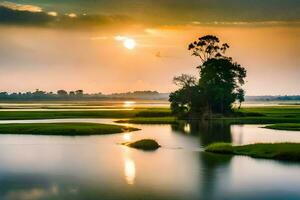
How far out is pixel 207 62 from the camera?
11775 centimetres

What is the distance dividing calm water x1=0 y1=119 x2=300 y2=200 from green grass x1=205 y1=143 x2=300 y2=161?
159 cm

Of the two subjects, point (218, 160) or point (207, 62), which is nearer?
point (218, 160)

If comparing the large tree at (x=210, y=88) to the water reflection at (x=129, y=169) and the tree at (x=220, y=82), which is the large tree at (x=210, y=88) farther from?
the water reflection at (x=129, y=169)

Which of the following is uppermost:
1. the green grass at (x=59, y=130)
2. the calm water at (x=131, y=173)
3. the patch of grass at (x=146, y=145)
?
the green grass at (x=59, y=130)

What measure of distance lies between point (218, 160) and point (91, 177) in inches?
500

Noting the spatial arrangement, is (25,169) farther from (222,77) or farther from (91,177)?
(222,77)

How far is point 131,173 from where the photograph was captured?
38188 mm

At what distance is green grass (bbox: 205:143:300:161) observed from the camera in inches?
1747

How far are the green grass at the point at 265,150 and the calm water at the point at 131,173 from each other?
1594 mm

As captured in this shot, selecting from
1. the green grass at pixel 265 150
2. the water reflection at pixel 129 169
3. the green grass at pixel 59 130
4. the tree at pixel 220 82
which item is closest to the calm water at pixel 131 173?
the water reflection at pixel 129 169

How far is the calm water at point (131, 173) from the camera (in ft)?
102

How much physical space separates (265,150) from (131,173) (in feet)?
49.4

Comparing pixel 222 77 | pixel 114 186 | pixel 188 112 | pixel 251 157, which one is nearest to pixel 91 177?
pixel 114 186

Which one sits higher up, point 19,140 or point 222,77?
point 222,77
